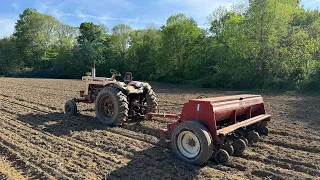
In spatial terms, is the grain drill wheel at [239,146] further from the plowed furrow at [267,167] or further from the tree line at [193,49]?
the tree line at [193,49]

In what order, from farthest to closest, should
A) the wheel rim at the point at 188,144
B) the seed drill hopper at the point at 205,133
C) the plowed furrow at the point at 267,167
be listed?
the wheel rim at the point at 188,144, the seed drill hopper at the point at 205,133, the plowed furrow at the point at 267,167

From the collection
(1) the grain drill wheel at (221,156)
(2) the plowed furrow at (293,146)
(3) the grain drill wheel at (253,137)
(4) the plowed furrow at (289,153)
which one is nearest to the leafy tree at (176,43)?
(2) the plowed furrow at (293,146)

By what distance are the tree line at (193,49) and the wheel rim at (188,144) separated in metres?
16.2

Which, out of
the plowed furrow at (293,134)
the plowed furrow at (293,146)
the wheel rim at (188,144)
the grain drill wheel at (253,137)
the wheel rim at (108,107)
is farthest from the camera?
the wheel rim at (108,107)

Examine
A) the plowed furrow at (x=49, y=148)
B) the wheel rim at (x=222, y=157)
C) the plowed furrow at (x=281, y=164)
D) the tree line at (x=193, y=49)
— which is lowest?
the plowed furrow at (x=49, y=148)

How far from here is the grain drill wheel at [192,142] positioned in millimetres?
4734

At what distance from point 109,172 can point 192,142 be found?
1543mm

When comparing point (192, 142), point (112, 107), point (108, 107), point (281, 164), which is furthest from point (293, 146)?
point (108, 107)

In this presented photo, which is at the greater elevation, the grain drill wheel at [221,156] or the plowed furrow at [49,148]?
the grain drill wheel at [221,156]

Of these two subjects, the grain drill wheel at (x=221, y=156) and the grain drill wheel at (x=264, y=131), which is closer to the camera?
the grain drill wheel at (x=221, y=156)

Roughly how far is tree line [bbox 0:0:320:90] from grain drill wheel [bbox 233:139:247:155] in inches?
610

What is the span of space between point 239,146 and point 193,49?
23910 millimetres

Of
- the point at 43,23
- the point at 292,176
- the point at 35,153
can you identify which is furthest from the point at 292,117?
the point at 43,23

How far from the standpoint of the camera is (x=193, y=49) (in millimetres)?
28609
